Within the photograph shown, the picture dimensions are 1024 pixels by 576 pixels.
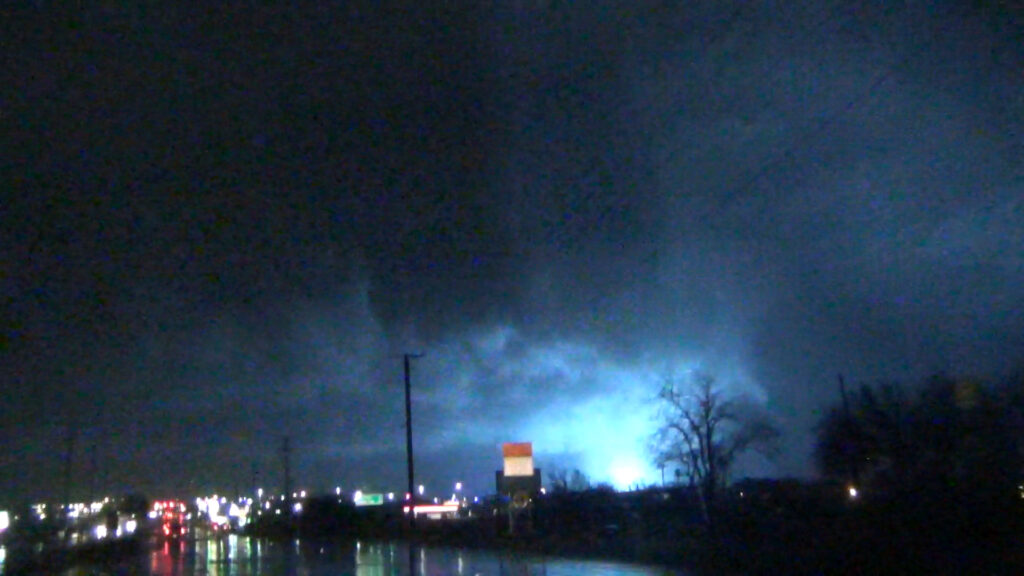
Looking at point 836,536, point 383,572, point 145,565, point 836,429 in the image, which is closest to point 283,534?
point 145,565

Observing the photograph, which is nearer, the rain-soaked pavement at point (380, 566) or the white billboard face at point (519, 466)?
the rain-soaked pavement at point (380, 566)

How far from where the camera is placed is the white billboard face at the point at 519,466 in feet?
166

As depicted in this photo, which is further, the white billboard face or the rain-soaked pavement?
the white billboard face

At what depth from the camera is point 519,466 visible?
5069 centimetres

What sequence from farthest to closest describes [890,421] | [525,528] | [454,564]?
[525,528] → [890,421] → [454,564]

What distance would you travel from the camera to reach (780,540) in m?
40.7

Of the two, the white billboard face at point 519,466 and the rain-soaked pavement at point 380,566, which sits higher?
the white billboard face at point 519,466

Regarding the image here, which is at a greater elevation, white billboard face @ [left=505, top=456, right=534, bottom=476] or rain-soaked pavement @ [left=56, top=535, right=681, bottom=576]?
white billboard face @ [left=505, top=456, right=534, bottom=476]

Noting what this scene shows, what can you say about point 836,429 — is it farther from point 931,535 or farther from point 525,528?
point 931,535

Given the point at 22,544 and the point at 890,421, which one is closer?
the point at 890,421

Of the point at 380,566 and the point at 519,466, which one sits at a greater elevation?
the point at 519,466

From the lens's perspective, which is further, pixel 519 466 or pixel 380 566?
pixel 519 466

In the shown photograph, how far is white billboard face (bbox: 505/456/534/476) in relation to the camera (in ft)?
166

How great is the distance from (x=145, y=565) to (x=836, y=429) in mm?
35273
